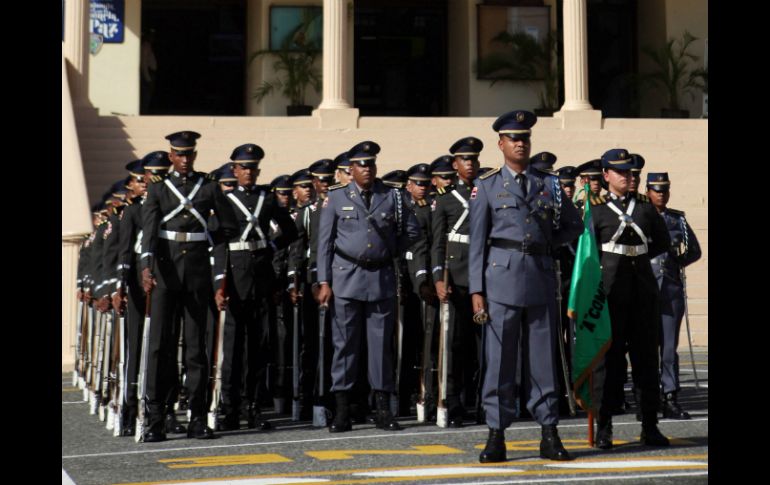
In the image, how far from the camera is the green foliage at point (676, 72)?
31.5 meters

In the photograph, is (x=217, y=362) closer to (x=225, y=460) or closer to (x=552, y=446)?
(x=225, y=460)

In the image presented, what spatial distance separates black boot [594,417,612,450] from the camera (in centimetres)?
970

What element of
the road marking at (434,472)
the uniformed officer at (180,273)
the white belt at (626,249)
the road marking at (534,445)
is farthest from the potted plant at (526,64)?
the road marking at (434,472)

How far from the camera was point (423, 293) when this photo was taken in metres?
12.1

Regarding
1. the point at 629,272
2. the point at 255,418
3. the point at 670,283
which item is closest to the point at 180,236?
the point at 255,418

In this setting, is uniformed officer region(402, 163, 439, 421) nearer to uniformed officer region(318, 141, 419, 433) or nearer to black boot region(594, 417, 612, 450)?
uniformed officer region(318, 141, 419, 433)

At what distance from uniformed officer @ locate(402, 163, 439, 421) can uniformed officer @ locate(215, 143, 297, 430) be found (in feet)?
3.76

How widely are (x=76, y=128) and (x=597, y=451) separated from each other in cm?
1789

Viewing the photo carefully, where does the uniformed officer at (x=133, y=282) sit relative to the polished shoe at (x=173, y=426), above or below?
above

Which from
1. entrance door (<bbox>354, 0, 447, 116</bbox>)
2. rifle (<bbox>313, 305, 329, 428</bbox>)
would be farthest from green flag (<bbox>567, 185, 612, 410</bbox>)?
entrance door (<bbox>354, 0, 447, 116</bbox>)

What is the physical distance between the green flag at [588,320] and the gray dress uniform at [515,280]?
11.2 inches

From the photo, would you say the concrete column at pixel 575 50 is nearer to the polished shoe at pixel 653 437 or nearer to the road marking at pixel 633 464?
the polished shoe at pixel 653 437

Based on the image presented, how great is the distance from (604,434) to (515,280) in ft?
4.28
